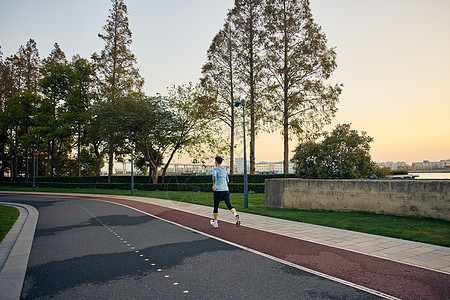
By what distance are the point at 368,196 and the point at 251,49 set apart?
20.8 m

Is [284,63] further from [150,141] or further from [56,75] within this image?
[56,75]

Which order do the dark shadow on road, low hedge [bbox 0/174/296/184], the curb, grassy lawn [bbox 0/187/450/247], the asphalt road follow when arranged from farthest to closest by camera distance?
low hedge [bbox 0/174/296/184]
grassy lawn [bbox 0/187/450/247]
the dark shadow on road
the curb
the asphalt road

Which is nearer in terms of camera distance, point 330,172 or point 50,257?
point 50,257

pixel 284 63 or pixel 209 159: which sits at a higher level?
pixel 284 63

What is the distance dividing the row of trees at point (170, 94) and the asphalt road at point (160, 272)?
21.2 meters

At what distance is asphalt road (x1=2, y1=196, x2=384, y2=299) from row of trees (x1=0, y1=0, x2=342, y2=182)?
2121 centimetres

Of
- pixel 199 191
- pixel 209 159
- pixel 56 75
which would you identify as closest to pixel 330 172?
pixel 199 191

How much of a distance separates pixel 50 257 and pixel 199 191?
20.6 metres

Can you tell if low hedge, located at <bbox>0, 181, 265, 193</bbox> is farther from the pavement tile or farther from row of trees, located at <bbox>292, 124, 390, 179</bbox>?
the pavement tile

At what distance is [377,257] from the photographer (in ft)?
18.2

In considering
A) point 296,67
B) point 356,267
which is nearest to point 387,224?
point 356,267

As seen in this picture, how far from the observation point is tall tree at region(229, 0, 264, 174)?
2748 centimetres

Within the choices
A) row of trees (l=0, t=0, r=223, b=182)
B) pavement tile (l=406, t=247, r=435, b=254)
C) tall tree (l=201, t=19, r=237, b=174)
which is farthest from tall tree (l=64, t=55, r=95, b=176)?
pavement tile (l=406, t=247, r=435, b=254)

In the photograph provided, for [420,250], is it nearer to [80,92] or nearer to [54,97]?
[80,92]
